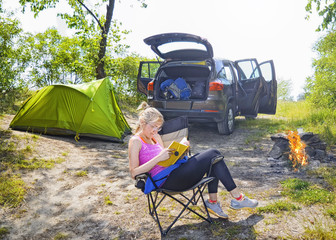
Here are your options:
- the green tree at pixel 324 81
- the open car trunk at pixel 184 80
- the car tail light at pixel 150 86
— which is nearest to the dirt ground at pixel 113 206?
the open car trunk at pixel 184 80

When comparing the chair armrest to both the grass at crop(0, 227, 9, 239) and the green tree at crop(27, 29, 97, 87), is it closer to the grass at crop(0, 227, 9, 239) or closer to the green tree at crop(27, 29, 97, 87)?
the grass at crop(0, 227, 9, 239)

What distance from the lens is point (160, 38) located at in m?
6.61

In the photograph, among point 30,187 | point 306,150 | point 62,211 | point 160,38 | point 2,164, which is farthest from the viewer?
point 160,38

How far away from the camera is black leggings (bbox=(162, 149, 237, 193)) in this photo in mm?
2889

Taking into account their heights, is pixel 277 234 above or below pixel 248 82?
below

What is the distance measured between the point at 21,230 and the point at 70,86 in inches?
173

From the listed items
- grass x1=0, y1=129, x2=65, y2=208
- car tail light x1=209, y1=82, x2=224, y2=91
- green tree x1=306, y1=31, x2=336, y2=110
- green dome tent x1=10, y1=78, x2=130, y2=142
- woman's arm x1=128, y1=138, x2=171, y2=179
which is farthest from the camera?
green tree x1=306, y1=31, x2=336, y2=110

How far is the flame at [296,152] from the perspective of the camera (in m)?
4.73

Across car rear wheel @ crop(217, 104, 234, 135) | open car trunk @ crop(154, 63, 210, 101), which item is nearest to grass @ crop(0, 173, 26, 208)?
open car trunk @ crop(154, 63, 210, 101)

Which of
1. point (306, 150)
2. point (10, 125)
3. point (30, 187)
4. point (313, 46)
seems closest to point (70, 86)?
point (10, 125)

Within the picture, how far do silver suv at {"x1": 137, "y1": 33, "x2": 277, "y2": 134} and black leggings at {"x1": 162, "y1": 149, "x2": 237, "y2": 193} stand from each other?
11.9ft

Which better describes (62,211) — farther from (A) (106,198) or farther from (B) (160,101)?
(B) (160,101)

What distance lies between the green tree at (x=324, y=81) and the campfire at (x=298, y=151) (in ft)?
15.9

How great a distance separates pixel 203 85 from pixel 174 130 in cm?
372
